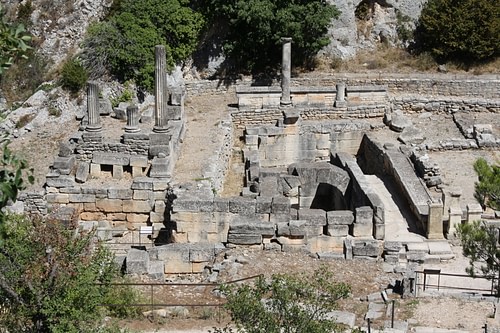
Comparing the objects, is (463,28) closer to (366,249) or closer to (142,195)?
(142,195)

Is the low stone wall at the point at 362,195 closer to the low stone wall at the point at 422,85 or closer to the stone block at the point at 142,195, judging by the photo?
the stone block at the point at 142,195

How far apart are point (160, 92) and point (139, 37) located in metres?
9.16

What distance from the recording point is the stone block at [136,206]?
77.8 ft

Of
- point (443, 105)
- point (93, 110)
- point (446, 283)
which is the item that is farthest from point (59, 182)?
point (443, 105)

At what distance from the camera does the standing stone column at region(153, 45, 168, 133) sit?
85.2 ft

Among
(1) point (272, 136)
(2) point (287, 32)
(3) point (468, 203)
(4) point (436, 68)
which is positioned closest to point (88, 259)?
(3) point (468, 203)

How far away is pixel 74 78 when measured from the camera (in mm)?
34219

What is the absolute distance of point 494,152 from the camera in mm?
30000

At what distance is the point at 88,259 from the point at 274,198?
691cm

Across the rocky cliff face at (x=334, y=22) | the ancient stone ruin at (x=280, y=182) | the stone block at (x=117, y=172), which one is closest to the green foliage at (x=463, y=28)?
the rocky cliff face at (x=334, y=22)

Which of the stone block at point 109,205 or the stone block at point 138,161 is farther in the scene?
the stone block at point 138,161

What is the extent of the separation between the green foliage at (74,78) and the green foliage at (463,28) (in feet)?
50.9

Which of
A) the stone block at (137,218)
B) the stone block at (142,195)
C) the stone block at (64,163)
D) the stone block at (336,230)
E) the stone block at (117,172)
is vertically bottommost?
the stone block at (137,218)

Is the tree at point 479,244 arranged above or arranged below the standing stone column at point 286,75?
below
